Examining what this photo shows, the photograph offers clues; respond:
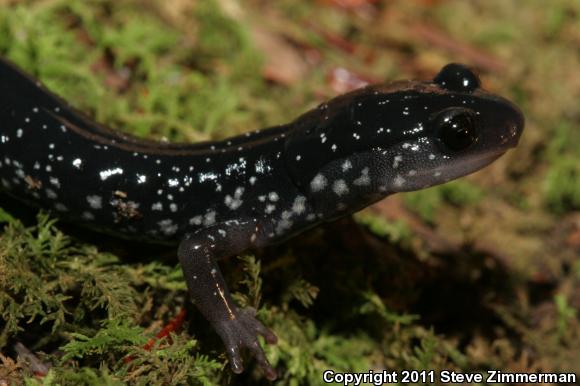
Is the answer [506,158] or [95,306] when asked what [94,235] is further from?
[506,158]

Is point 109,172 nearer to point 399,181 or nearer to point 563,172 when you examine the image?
point 399,181

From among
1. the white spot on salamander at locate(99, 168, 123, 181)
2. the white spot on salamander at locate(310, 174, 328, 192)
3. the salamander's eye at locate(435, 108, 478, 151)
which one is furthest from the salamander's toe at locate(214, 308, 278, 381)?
the salamander's eye at locate(435, 108, 478, 151)

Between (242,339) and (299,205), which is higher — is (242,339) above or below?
below

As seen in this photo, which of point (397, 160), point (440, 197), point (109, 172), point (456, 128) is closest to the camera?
point (456, 128)

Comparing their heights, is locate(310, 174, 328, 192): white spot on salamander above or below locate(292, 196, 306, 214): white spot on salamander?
above

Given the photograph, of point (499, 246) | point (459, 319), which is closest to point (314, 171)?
point (459, 319)

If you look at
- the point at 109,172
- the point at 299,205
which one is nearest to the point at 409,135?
the point at 299,205

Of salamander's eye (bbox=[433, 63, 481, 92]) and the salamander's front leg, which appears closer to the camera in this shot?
the salamander's front leg

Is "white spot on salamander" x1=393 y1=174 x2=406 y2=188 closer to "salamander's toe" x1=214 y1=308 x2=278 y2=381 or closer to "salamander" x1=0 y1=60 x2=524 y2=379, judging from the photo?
"salamander" x1=0 y1=60 x2=524 y2=379
